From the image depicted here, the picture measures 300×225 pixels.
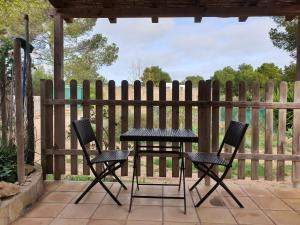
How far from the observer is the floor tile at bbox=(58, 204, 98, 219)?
128 inches

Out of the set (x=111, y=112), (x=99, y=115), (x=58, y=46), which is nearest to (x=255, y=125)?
(x=111, y=112)

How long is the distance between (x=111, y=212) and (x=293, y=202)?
2.06m

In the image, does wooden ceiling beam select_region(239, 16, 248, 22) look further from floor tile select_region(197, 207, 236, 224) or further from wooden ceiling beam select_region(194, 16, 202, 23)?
floor tile select_region(197, 207, 236, 224)

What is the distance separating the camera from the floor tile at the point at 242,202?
3596 mm

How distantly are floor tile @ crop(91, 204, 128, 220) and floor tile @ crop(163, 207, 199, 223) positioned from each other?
42cm

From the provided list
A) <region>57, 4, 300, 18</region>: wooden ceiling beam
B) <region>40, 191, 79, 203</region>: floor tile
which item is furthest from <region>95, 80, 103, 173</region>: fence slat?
<region>57, 4, 300, 18</region>: wooden ceiling beam

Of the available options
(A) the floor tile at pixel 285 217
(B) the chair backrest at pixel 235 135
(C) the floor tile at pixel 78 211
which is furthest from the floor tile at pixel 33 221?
(A) the floor tile at pixel 285 217

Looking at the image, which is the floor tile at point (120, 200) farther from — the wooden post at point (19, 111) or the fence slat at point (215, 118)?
the fence slat at point (215, 118)

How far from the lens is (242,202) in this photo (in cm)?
373

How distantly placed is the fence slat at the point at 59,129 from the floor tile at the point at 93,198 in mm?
798

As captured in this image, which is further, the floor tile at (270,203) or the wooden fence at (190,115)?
the wooden fence at (190,115)

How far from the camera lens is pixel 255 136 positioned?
4.41 metres

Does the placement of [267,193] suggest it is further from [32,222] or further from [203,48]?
[203,48]

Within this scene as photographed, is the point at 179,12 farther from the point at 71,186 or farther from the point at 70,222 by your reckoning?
the point at 70,222
